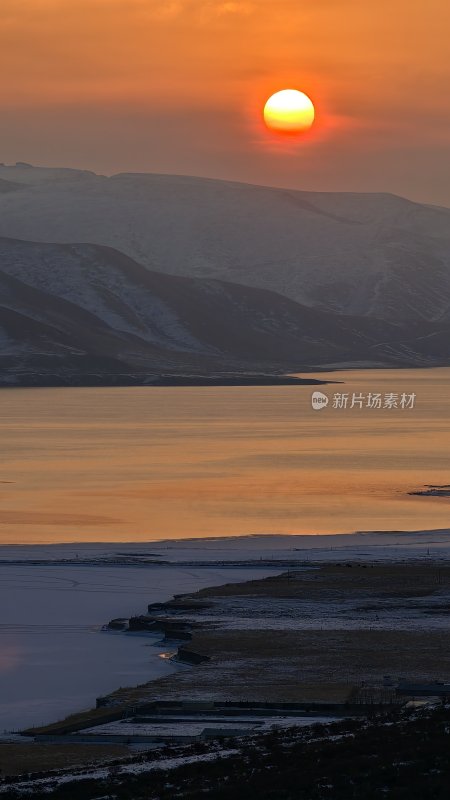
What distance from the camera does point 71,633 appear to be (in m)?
40.1

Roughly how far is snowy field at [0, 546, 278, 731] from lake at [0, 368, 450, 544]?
10174 millimetres

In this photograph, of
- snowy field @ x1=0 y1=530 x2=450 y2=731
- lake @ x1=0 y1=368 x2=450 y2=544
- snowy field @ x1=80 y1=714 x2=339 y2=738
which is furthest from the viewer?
lake @ x1=0 y1=368 x2=450 y2=544

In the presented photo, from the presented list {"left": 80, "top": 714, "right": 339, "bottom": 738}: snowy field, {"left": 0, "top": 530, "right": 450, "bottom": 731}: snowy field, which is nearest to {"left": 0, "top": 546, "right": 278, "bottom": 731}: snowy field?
{"left": 0, "top": 530, "right": 450, "bottom": 731}: snowy field

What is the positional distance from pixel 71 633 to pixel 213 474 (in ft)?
169

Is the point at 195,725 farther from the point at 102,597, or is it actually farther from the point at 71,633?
the point at 102,597

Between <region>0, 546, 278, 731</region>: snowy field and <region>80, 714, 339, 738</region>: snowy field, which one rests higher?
<region>0, 546, 278, 731</region>: snowy field

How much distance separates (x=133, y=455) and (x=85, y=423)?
40.7 meters

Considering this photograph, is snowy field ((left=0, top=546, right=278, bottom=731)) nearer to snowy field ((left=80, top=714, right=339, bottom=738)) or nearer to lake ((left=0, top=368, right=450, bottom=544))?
snowy field ((left=80, top=714, right=339, bottom=738))

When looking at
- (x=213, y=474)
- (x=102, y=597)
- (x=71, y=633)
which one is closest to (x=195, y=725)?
(x=71, y=633)

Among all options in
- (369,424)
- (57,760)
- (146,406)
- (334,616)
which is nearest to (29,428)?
(369,424)

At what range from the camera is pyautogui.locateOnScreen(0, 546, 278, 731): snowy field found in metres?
33.4

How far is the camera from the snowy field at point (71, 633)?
1314 inches

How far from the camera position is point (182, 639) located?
39.1m

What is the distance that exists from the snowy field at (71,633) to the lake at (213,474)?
1017 centimetres
